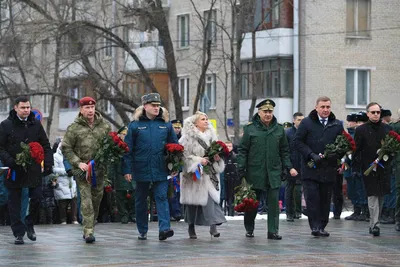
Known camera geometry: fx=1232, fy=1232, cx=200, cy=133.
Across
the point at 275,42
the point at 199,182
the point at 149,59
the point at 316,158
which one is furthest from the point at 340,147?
the point at 149,59

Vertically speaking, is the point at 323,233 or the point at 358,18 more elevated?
the point at 358,18

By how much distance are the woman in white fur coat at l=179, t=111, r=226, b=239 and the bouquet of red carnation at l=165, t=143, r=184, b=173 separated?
0.39m

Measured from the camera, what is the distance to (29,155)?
1675 cm

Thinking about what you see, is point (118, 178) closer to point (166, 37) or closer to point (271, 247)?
point (271, 247)

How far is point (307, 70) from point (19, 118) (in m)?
34.3

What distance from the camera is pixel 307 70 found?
5069cm

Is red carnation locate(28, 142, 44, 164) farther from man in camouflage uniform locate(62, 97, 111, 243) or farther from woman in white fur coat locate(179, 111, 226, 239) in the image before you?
woman in white fur coat locate(179, 111, 226, 239)

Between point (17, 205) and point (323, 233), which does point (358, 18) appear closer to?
point (323, 233)

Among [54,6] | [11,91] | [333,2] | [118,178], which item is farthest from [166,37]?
[118,178]

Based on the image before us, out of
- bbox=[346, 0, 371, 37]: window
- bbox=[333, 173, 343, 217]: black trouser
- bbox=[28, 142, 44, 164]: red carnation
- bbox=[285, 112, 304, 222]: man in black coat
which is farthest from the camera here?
bbox=[346, 0, 371, 37]: window

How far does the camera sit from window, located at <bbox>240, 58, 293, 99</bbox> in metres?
51.5

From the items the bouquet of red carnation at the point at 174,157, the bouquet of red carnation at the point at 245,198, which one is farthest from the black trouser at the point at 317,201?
the bouquet of red carnation at the point at 174,157

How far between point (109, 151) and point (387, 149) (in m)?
4.18

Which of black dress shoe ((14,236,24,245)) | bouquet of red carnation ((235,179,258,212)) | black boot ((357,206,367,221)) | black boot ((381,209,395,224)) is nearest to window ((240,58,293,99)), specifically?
black boot ((357,206,367,221))
